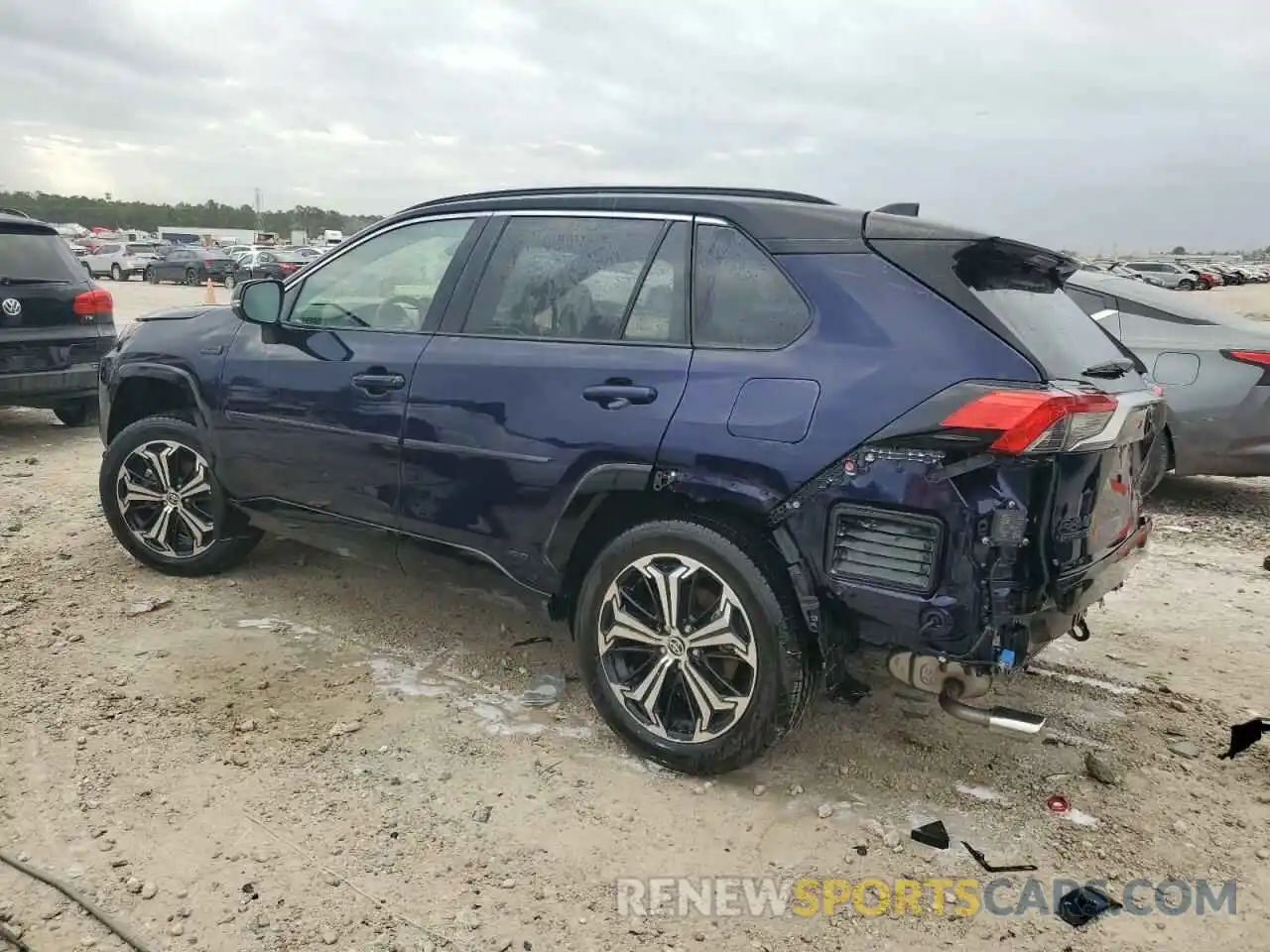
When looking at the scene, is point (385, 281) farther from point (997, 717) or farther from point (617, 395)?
point (997, 717)

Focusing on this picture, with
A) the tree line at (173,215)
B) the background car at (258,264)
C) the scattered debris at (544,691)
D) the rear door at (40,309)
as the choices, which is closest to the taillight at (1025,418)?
the scattered debris at (544,691)

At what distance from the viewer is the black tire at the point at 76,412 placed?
866 cm

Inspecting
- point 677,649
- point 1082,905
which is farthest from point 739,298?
point 1082,905

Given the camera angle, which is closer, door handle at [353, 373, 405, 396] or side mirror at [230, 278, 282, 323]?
door handle at [353, 373, 405, 396]

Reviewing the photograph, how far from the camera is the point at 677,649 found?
307 centimetres

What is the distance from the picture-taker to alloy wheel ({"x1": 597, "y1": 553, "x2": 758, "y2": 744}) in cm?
298

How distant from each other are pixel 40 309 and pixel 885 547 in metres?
7.44

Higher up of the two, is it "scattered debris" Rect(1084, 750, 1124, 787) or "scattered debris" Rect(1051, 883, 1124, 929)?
"scattered debris" Rect(1084, 750, 1124, 787)

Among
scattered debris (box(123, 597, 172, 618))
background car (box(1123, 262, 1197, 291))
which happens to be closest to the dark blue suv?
scattered debris (box(123, 597, 172, 618))

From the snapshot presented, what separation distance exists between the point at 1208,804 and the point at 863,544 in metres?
1.51

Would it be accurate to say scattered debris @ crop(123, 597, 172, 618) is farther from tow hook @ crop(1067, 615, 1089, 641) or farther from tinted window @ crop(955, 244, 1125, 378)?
tow hook @ crop(1067, 615, 1089, 641)

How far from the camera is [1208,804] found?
3.06 m

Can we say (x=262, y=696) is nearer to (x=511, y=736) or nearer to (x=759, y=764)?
(x=511, y=736)

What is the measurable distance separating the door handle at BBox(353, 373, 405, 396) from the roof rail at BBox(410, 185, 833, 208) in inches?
30.4
